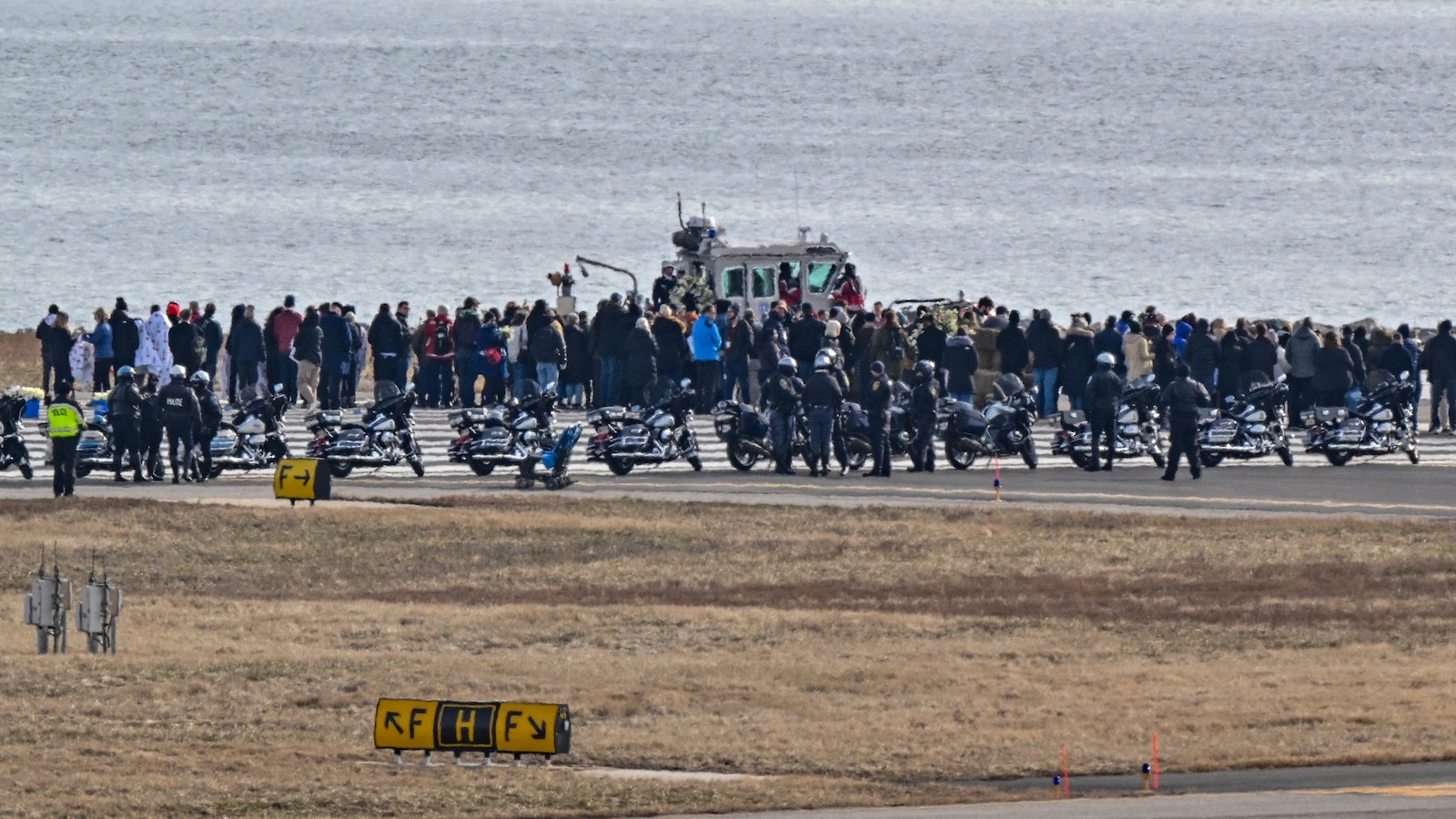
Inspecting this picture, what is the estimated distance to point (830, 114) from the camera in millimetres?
175625

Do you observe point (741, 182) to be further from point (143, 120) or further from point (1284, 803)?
point (1284, 803)

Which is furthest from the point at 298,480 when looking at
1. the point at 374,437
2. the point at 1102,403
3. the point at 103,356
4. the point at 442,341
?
the point at 442,341

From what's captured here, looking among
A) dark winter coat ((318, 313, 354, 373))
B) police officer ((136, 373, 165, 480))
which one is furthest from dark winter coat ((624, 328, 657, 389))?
police officer ((136, 373, 165, 480))

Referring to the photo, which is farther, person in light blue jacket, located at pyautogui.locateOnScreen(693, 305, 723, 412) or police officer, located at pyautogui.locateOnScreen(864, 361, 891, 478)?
person in light blue jacket, located at pyautogui.locateOnScreen(693, 305, 723, 412)

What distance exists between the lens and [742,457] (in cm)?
3334

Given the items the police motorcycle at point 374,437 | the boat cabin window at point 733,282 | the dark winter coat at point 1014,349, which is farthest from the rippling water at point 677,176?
the police motorcycle at point 374,437

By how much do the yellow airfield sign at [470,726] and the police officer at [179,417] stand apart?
15.2 m

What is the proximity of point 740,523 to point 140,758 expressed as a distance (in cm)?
1239

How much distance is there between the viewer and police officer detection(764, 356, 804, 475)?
32188 mm

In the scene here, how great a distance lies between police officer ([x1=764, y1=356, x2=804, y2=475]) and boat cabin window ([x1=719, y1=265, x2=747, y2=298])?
13017 millimetres

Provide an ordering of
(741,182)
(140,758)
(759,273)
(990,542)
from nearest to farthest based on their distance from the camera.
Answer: (140,758), (990,542), (759,273), (741,182)

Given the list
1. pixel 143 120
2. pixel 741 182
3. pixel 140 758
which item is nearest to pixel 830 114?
pixel 741 182

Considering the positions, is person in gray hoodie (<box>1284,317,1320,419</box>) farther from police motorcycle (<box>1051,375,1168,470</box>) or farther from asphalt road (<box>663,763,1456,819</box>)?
asphalt road (<box>663,763,1456,819</box>)

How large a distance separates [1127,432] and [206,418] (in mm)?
12123
